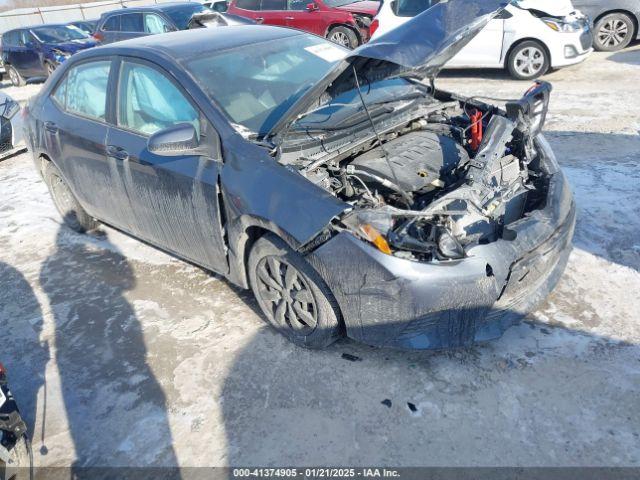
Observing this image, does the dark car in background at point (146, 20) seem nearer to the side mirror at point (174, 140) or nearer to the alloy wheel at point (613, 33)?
the alloy wheel at point (613, 33)

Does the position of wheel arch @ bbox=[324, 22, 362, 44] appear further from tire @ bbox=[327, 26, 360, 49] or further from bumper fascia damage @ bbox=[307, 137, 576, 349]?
bumper fascia damage @ bbox=[307, 137, 576, 349]

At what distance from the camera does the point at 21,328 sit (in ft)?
11.8

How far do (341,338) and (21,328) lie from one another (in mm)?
2347

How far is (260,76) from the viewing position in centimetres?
339

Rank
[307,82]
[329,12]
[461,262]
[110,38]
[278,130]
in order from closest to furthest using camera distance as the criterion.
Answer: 1. [461,262]
2. [278,130]
3. [307,82]
4. [329,12]
5. [110,38]

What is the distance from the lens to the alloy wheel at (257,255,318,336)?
2.82 m

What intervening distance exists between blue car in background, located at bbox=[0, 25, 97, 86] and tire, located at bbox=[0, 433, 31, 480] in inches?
489

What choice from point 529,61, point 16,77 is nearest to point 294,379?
point 529,61

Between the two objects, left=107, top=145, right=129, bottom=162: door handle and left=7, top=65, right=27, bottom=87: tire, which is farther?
left=7, top=65, right=27, bottom=87: tire

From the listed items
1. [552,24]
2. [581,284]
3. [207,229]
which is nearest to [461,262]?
[581,284]

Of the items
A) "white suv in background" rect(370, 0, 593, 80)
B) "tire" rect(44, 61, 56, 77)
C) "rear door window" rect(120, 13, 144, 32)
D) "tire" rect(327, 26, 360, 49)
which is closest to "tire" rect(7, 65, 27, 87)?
"tire" rect(44, 61, 56, 77)

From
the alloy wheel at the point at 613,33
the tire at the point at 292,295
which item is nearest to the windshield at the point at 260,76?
the tire at the point at 292,295

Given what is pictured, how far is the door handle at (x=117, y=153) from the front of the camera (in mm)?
3496

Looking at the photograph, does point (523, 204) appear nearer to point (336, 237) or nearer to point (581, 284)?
point (581, 284)
